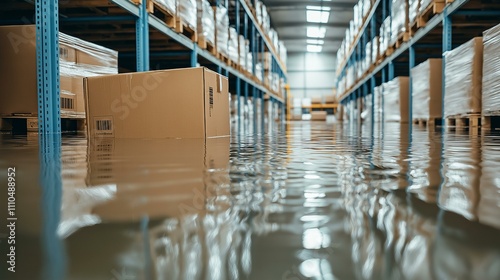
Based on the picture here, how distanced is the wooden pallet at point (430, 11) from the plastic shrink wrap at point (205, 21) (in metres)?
3.04

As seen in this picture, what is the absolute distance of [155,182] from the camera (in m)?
1.13

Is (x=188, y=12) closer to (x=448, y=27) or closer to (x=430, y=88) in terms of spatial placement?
(x=448, y=27)

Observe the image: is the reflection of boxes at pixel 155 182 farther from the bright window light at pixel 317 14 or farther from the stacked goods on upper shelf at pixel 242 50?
the bright window light at pixel 317 14

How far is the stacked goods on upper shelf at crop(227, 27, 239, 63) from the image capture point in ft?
26.4

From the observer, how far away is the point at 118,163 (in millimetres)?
1606

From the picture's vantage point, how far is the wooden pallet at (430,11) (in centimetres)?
513

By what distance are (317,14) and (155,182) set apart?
1797 centimetres

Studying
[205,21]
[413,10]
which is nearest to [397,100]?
[413,10]

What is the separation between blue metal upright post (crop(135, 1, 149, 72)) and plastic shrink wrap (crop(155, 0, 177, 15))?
27 centimetres

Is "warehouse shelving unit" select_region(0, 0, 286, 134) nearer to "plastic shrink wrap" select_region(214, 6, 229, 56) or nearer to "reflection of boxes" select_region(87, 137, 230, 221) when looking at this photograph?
"plastic shrink wrap" select_region(214, 6, 229, 56)

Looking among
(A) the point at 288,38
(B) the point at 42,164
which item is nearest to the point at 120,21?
(B) the point at 42,164

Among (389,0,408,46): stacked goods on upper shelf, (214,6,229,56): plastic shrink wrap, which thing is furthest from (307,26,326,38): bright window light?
(214,6,229,56): plastic shrink wrap

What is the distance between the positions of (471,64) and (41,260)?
509 cm

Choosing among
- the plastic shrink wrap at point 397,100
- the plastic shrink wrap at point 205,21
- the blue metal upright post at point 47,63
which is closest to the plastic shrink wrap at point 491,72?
the plastic shrink wrap at point 205,21
